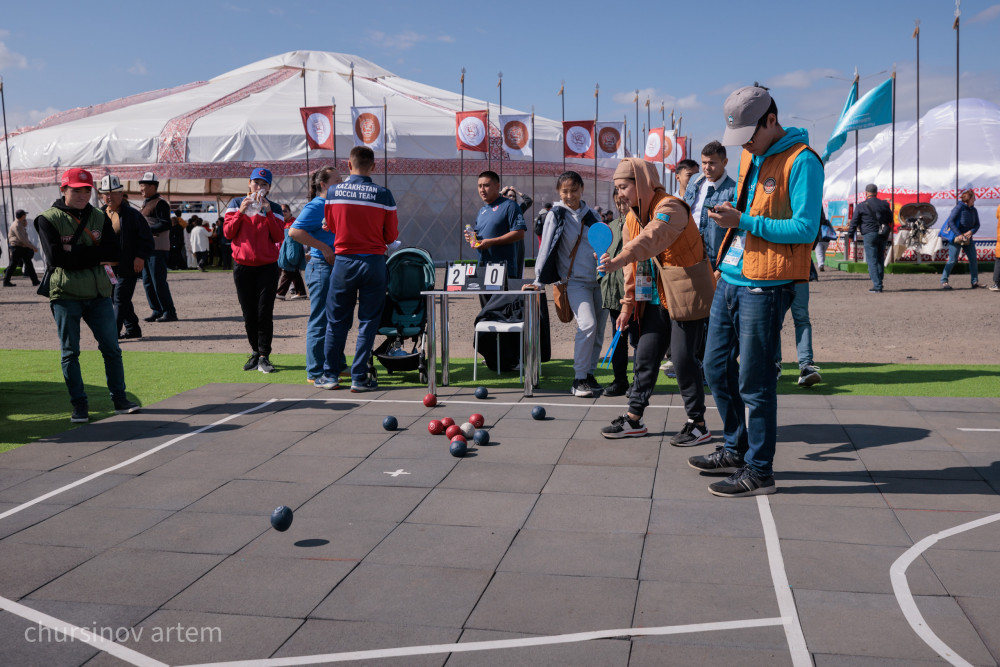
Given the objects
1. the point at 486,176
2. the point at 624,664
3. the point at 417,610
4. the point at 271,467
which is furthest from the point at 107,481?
the point at 486,176

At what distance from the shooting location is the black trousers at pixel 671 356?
5809 millimetres

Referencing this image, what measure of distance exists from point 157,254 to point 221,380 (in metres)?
5.51

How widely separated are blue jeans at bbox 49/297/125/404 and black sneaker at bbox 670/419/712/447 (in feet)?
14.5

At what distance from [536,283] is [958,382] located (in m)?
4.08

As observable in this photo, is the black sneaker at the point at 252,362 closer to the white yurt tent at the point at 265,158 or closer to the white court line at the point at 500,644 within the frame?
the white court line at the point at 500,644

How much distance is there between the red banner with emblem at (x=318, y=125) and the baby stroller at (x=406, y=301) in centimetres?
2048

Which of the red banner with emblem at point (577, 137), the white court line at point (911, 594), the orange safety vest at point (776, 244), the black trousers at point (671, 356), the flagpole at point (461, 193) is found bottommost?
the white court line at point (911, 594)

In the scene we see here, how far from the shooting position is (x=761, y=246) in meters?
4.66

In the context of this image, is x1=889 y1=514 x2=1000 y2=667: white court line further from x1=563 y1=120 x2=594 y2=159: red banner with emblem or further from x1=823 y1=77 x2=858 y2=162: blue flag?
x1=563 y1=120 x2=594 y2=159: red banner with emblem

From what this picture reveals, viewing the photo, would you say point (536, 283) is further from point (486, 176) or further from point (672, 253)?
point (672, 253)

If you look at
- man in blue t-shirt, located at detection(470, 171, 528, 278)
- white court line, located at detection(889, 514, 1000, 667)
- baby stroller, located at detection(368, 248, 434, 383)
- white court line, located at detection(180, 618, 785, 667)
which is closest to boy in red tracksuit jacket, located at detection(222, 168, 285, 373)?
baby stroller, located at detection(368, 248, 434, 383)

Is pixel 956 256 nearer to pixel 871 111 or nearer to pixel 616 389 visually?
pixel 871 111

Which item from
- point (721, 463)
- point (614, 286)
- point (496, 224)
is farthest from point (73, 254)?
point (721, 463)

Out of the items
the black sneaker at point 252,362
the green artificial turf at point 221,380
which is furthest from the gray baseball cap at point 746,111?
the black sneaker at point 252,362
